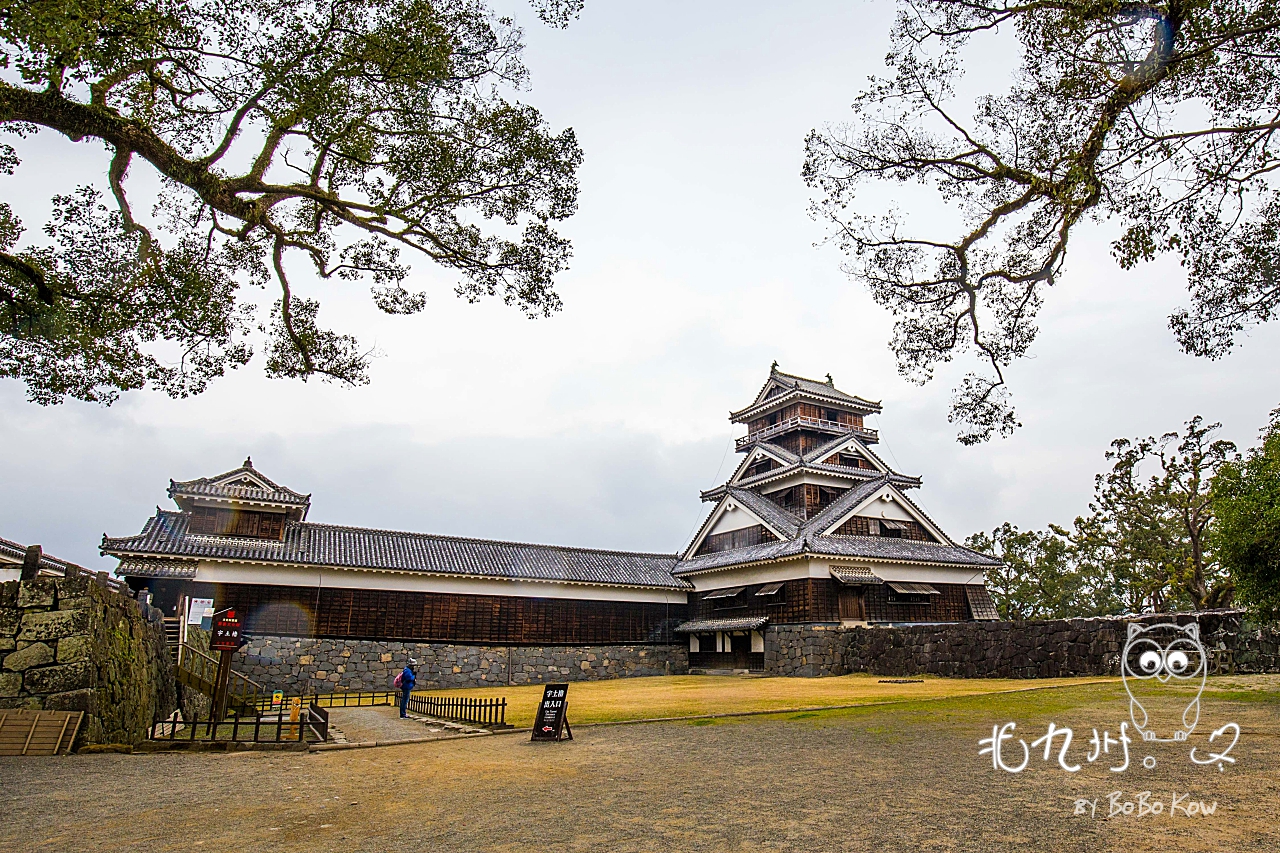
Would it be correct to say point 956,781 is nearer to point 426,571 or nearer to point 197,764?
point 197,764

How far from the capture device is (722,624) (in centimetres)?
3225

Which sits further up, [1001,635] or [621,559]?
[621,559]

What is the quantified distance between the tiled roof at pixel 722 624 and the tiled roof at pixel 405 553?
6.87 ft

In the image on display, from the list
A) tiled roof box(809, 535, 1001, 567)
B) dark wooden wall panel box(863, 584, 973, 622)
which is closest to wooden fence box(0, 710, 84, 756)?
tiled roof box(809, 535, 1001, 567)

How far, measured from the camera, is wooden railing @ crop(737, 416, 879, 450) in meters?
38.0

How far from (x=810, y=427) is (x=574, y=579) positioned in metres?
14.8

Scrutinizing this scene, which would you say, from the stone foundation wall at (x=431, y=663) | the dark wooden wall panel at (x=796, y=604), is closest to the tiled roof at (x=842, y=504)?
the dark wooden wall panel at (x=796, y=604)

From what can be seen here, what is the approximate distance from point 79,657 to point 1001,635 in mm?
22503

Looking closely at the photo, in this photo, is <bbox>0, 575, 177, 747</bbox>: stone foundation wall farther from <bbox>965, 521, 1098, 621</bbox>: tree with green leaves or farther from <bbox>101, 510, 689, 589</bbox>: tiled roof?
<bbox>965, 521, 1098, 621</bbox>: tree with green leaves

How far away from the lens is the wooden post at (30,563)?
1128 cm

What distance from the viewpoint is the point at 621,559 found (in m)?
37.3

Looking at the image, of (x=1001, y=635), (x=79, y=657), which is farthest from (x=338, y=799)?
(x=1001, y=635)

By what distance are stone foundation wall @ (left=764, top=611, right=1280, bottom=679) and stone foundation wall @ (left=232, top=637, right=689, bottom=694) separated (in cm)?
697

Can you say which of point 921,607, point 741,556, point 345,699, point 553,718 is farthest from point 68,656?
point 921,607
